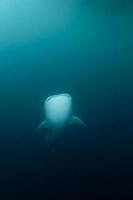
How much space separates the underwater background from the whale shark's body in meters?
0.04

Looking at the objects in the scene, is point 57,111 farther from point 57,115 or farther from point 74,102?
point 74,102

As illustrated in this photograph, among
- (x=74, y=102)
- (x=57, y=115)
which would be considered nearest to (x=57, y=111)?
(x=57, y=115)

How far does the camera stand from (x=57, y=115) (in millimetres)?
1719

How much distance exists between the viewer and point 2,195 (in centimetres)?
175

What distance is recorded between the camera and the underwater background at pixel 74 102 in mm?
1692

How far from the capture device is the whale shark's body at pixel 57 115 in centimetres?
173

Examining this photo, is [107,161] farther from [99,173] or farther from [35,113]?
[35,113]

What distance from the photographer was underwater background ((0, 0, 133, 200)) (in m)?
1.69

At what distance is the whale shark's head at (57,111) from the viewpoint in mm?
1729

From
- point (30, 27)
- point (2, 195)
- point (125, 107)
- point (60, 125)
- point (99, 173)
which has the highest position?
point (30, 27)

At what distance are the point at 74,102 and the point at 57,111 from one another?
0.13 m

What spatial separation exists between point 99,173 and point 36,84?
24.3 inches

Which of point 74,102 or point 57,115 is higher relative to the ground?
point 74,102

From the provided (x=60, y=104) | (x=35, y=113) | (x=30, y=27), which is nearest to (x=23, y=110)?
(x=35, y=113)
